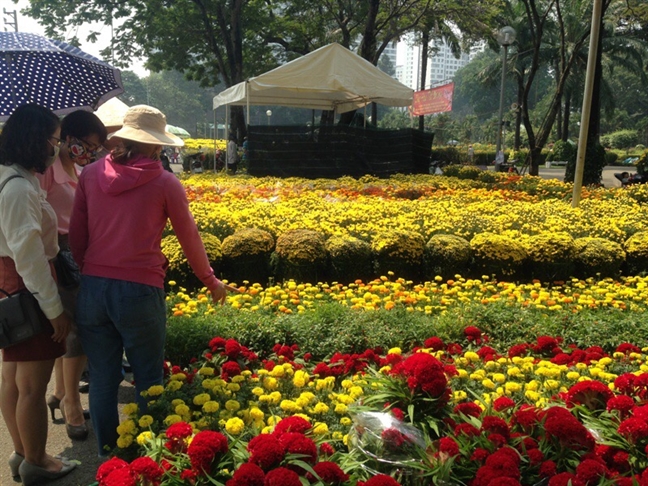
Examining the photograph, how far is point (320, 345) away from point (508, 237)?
3122mm

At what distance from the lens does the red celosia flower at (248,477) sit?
6.23ft

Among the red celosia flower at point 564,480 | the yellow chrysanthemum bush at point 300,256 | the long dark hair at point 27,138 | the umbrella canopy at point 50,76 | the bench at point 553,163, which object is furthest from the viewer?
the bench at point 553,163

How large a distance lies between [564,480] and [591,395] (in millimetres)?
632

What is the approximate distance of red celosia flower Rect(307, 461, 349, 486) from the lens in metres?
2.01

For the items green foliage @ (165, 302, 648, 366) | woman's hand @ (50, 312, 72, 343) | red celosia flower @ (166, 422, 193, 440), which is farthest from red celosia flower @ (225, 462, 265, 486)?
green foliage @ (165, 302, 648, 366)

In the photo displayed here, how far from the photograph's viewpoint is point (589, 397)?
2.54 metres

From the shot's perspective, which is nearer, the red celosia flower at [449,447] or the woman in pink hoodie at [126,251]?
the red celosia flower at [449,447]

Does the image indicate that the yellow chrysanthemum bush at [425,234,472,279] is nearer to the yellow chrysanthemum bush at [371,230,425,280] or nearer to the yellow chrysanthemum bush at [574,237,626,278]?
the yellow chrysanthemum bush at [371,230,425,280]

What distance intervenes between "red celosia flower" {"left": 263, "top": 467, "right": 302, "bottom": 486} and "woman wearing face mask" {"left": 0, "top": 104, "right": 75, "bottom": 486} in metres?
1.36

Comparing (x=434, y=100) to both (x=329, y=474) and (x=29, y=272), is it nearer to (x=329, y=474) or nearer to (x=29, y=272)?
(x=29, y=272)

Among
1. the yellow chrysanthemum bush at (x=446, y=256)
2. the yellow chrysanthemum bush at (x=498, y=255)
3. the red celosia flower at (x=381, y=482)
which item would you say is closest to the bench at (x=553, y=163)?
the yellow chrysanthemum bush at (x=498, y=255)

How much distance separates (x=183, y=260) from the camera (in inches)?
229

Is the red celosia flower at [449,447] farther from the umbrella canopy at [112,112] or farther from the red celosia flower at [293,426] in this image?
the umbrella canopy at [112,112]

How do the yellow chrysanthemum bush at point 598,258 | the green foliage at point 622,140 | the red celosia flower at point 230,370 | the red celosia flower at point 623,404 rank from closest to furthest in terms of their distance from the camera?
the red celosia flower at point 623,404
the red celosia flower at point 230,370
the yellow chrysanthemum bush at point 598,258
the green foliage at point 622,140
